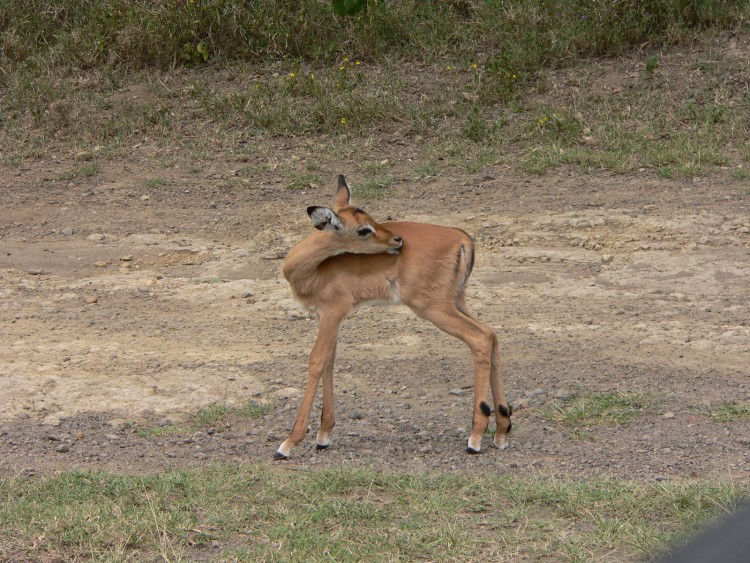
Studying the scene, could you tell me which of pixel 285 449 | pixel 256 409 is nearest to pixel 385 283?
pixel 285 449

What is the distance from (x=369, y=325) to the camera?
23.2 feet

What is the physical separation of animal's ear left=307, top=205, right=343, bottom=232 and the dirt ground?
112cm

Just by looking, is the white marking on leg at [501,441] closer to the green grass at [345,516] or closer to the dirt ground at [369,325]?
the dirt ground at [369,325]

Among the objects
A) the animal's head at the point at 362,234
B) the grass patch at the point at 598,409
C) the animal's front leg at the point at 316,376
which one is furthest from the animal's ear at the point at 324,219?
the grass patch at the point at 598,409

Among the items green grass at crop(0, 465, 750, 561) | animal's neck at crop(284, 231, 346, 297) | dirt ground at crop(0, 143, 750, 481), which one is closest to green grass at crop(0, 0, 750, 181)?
dirt ground at crop(0, 143, 750, 481)

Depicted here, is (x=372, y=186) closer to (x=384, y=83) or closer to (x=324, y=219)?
(x=384, y=83)

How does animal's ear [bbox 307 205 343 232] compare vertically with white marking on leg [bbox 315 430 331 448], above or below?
above

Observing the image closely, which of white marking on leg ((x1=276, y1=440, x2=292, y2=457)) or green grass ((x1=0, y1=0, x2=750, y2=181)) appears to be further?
green grass ((x1=0, y1=0, x2=750, y2=181))

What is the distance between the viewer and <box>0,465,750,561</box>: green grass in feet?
12.3

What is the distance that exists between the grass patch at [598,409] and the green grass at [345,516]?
0.90m

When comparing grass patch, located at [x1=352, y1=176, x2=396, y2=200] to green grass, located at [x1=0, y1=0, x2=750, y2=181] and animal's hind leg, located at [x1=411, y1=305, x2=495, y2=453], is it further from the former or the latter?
animal's hind leg, located at [x1=411, y1=305, x2=495, y2=453]

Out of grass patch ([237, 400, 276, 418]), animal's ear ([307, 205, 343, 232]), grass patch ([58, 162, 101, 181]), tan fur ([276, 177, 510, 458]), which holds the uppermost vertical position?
animal's ear ([307, 205, 343, 232])

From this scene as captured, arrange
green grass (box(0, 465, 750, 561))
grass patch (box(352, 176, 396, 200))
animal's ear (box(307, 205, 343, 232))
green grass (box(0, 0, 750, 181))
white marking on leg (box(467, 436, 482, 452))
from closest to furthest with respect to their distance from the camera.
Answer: green grass (box(0, 465, 750, 561)) → animal's ear (box(307, 205, 343, 232)) → white marking on leg (box(467, 436, 482, 452)) → grass patch (box(352, 176, 396, 200)) → green grass (box(0, 0, 750, 181))

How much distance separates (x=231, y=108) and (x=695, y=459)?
25.8ft
